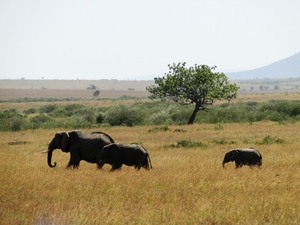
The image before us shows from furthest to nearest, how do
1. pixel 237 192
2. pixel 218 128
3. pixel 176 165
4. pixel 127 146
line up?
pixel 218 128, pixel 176 165, pixel 127 146, pixel 237 192

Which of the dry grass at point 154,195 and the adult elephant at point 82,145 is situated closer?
the dry grass at point 154,195

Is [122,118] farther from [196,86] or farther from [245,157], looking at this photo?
[245,157]

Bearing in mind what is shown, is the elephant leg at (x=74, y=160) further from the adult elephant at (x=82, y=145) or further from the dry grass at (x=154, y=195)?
the dry grass at (x=154, y=195)

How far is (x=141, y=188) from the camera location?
36.3 ft

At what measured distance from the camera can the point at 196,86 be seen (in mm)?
42219

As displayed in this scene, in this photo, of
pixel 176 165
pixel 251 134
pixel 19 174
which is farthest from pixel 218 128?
pixel 19 174

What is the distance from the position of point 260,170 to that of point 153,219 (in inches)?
264

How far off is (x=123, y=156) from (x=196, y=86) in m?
28.9

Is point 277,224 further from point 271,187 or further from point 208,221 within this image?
point 271,187

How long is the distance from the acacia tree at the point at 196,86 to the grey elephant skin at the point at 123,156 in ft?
91.3

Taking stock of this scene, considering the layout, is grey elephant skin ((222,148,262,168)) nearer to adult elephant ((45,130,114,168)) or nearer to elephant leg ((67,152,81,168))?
adult elephant ((45,130,114,168))

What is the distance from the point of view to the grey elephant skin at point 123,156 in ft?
45.4

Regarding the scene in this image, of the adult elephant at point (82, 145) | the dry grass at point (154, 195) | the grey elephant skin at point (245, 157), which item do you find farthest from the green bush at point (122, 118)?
the adult elephant at point (82, 145)

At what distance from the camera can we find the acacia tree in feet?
138
